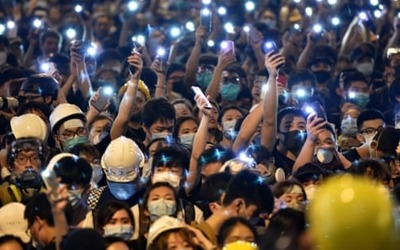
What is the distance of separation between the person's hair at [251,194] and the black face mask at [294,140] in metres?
2.16

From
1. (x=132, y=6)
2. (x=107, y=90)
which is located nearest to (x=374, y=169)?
(x=107, y=90)

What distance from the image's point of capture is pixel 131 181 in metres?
6.74

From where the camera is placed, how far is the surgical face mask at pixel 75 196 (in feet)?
20.1

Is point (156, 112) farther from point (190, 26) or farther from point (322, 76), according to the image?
point (190, 26)

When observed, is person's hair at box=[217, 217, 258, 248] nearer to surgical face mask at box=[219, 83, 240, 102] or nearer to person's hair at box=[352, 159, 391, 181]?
person's hair at box=[352, 159, 391, 181]

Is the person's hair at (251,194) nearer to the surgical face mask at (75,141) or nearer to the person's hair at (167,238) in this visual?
the person's hair at (167,238)

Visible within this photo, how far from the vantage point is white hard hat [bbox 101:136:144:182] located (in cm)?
673

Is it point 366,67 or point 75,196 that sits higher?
point 366,67

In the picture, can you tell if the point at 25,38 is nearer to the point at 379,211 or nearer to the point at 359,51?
the point at 359,51

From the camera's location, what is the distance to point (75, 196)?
20.3 ft

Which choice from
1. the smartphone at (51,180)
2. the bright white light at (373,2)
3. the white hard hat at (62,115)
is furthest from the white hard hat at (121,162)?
the bright white light at (373,2)

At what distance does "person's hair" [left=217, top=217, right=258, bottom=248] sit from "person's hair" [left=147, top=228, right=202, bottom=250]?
0.44 feet

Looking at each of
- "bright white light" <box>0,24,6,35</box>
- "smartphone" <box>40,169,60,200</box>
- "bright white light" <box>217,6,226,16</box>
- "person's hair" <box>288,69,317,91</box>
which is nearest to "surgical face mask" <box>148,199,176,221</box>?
"smartphone" <box>40,169,60,200</box>

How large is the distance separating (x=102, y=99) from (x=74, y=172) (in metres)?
2.84
